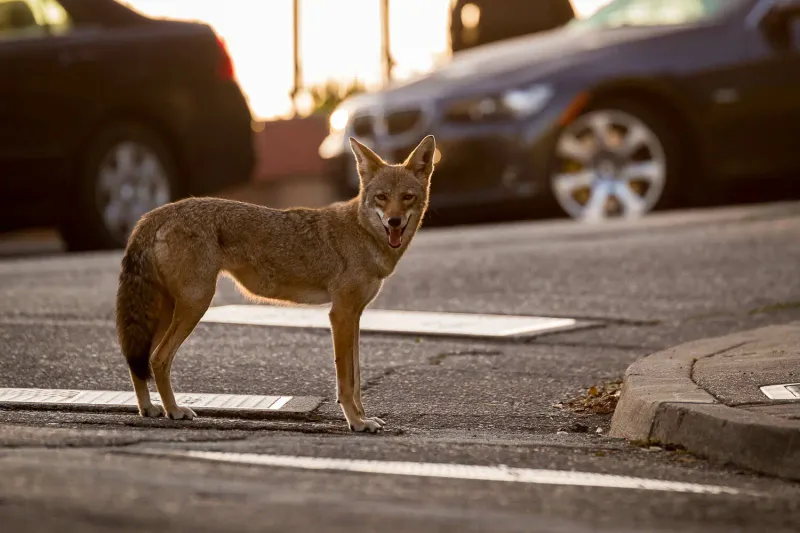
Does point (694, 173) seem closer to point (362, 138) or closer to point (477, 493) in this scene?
point (362, 138)

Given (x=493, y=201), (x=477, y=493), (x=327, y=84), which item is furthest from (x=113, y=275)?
(x=327, y=84)

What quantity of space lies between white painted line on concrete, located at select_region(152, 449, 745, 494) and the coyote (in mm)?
1045

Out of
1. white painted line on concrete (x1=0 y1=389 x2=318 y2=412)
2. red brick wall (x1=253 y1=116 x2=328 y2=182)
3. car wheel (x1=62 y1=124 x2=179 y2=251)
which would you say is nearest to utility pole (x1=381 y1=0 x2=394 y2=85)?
red brick wall (x1=253 y1=116 x2=328 y2=182)

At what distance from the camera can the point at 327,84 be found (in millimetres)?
24875

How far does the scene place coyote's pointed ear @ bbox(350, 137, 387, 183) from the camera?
751 cm

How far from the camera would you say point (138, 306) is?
6832mm

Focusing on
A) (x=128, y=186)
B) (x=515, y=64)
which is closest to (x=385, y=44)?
(x=515, y=64)

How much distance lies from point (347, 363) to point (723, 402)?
1476 mm

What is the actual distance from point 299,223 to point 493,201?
6927mm

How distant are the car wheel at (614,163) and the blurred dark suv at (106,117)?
2608 millimetres

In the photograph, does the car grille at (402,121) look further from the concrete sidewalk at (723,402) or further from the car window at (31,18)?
the concrete sidewalk at (723,402)

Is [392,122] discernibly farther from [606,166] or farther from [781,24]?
[781,24]

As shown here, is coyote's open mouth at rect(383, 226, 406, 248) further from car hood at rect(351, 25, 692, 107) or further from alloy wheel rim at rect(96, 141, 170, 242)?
car hood at rect(351, 25, 692, 107)

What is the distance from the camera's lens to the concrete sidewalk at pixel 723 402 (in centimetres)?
608
